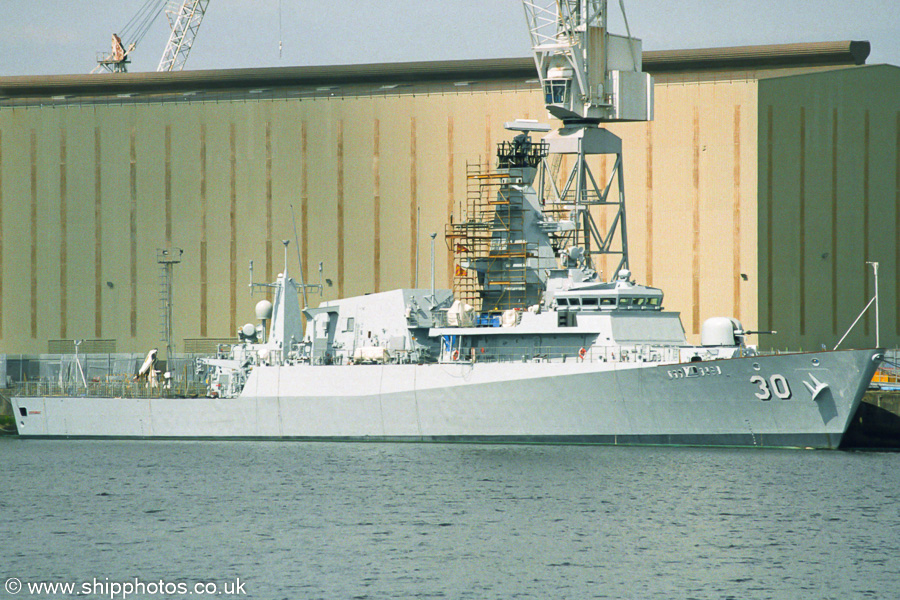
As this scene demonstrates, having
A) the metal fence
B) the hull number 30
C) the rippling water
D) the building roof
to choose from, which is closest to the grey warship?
the hull number 30

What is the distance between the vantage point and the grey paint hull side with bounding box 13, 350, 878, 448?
33938 mm

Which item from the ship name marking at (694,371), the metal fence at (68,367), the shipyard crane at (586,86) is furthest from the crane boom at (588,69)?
the metal fence at (68,367)

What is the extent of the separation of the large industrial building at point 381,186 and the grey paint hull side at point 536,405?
10.1 m

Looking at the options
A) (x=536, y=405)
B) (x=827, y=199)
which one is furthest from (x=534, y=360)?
(x=827, y=199)

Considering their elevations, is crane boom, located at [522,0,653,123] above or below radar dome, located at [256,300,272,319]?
above

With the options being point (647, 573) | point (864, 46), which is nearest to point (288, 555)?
point (647, 573)

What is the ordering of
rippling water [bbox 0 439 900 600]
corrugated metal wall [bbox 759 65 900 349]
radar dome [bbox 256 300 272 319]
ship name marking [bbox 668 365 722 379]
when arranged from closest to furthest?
rippling water [bbox 0 439 900 600]
ship name marking [bbox 668 365 722 379]
radar dome [bbox 256 300 272 319]
corrugated metal wall [bbox 759 65 900 349]

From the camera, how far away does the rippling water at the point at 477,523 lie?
70.5 feet

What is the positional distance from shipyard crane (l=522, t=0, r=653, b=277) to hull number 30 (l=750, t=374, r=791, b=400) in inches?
333

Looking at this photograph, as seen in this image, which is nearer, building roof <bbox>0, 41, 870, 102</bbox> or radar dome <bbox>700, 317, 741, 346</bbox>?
radar dome <bbox>700, 317, 741, 346</bbox>

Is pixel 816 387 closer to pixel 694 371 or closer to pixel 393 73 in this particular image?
pixel 694 371

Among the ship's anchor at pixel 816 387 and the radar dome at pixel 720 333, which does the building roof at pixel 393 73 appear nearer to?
the radar dome at pixel 720 333

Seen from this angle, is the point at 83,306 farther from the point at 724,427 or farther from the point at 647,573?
the point at 647,573

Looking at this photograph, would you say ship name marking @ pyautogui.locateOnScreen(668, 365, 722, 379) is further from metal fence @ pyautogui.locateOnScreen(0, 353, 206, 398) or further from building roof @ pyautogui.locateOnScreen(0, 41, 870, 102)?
metal fence @ pyautogui.locateOnScreen(0, 353, 206, 398)
